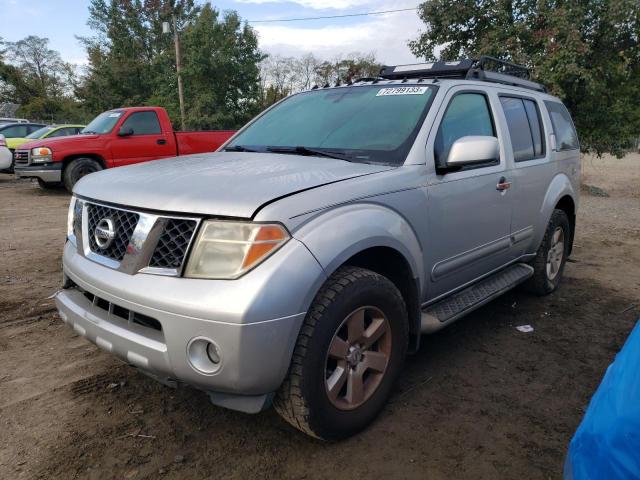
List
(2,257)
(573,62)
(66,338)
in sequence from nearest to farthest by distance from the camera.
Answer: (66,338) → (2,257) → (573,62)

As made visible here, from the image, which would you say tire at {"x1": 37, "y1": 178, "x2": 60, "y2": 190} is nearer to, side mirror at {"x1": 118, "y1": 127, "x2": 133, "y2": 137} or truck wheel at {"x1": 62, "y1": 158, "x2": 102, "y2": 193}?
truck wheel at {"x1": 62, "y1": 158, "x2": 102, "y2": 193}

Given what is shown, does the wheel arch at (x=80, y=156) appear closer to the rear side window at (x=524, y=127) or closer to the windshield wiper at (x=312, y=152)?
the windshield wiper at (x=312, y=152)

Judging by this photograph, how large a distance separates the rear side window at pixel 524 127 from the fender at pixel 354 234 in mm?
1683

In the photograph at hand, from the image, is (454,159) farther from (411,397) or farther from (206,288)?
(206,288)

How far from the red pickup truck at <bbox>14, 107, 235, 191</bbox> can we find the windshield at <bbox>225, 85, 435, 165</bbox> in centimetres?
694

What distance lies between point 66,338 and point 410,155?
272 centimetres

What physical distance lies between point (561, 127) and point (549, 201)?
0.96 metres

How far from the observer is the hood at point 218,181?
2037 millimetres

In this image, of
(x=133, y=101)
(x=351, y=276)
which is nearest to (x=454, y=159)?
(x=351, y=276)

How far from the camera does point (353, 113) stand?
3154mm

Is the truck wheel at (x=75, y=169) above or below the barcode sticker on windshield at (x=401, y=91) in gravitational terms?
below

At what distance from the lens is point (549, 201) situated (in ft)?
13.9

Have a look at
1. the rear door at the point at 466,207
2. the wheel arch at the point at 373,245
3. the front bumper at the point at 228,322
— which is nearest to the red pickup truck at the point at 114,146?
the rear door at the point at 466,207

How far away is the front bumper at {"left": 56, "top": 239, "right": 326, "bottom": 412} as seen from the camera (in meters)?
1.86
